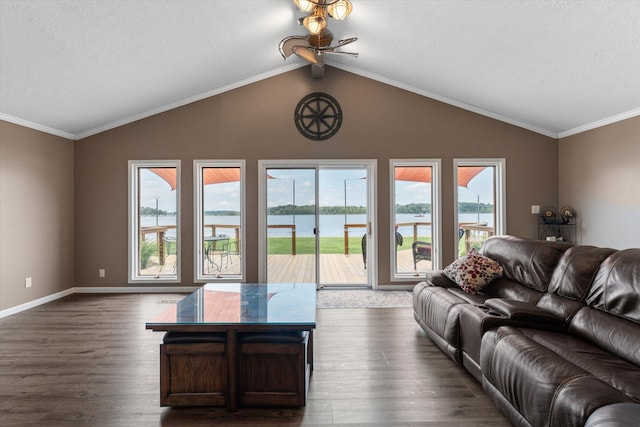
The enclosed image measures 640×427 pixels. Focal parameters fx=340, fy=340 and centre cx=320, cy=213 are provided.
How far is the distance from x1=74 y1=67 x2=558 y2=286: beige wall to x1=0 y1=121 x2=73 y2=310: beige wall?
0.20 m

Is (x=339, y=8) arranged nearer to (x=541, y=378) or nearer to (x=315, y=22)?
(x=315, y=22)

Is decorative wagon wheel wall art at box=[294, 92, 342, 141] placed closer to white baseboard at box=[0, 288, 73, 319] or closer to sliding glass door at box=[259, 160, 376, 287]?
sliding glass door at box=[259, 160, 376, 287]

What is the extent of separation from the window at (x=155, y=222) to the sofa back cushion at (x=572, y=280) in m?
4.93

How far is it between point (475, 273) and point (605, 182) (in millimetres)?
3001

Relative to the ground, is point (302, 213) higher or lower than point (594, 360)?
higher

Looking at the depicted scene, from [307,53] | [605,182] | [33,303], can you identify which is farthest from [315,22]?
[33,303]

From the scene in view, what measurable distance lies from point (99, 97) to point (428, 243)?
5204 millimetres

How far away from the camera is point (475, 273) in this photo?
10.5 feet

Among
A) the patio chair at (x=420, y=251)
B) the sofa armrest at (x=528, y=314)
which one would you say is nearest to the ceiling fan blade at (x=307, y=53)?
the sofa armrest at (x=528, y=314)

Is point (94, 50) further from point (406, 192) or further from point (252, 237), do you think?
point (406, 192)

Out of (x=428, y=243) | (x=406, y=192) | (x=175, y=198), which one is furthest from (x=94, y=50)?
(x=428, y=243)

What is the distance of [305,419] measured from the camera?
2105 millimetres

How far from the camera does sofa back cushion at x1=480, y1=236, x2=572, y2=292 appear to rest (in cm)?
273

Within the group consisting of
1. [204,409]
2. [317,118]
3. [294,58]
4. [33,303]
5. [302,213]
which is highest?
[294,58]
